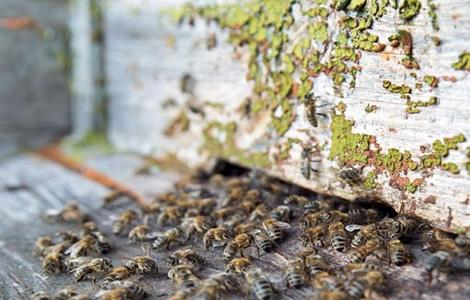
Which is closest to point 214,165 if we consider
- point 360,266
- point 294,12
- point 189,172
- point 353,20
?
point 189,172

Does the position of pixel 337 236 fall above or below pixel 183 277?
above

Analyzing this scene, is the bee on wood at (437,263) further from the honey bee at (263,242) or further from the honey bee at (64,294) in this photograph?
the honey bee at (64,294)

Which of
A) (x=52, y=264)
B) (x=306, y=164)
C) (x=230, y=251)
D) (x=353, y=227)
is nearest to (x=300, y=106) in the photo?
(x=306, y=164)

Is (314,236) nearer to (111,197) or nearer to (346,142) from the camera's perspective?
(346,142)

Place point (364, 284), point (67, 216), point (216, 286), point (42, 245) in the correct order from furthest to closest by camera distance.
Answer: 1. point (67, 216)
2. point (42, 245)
3. point (216, 286)
4. point (364, 284)

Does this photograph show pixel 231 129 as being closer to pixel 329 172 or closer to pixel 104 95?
pixel 329 172

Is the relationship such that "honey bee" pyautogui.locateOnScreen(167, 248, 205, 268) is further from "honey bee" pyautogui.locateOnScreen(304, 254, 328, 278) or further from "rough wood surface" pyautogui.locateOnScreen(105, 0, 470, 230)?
"rough wood surface" pyautogui.locateOnScreen(105, 0, 470, 230)
